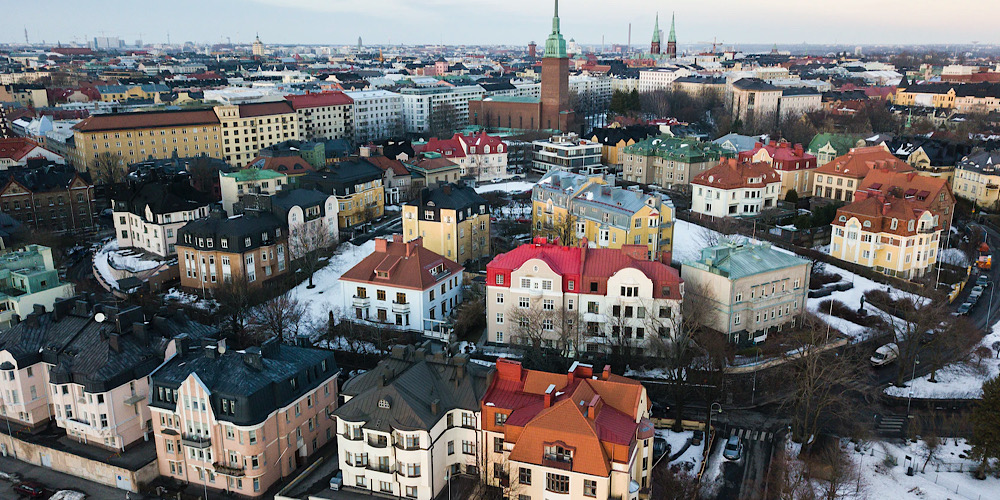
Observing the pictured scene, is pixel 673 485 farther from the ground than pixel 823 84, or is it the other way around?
pixel 823 84

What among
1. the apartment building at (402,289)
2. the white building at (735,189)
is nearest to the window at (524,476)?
the apartment building at (402,289)

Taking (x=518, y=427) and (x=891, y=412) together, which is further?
(x=891, y=412)

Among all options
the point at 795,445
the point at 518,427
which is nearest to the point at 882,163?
the point at 795,445

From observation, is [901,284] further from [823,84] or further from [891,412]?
[823,84]

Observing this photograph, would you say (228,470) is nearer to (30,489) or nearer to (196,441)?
(196,441)

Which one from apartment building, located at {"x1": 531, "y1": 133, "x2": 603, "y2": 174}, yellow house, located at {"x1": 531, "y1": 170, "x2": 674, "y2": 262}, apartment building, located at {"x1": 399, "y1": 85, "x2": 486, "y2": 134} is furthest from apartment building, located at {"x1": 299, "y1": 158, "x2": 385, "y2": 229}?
apartment building, located at {"x1": 399, "y1": 85, "x2": 486, "y2": 134}

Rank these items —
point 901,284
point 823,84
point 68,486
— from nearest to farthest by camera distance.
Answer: point 68,486 → point 901,284 → point 823,84
